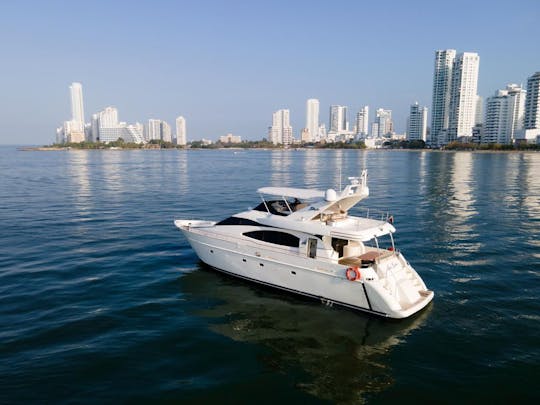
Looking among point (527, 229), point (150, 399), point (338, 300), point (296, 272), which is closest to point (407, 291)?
point (338, 300)

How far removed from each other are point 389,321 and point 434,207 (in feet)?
73.9

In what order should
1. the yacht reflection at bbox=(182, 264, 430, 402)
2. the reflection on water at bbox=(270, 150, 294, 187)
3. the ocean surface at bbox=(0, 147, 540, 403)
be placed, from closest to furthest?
1. the ocean surface at bbox=(0, 147, 540, 403)
2. the yacht reflection at bbox=(182, 264, 430, 402)
3. the reflection on water at bbox=(270, 150, 294, 187)

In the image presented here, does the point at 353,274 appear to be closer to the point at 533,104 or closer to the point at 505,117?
the point at 533,104

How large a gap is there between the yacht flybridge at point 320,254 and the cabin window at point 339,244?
0.03 meters

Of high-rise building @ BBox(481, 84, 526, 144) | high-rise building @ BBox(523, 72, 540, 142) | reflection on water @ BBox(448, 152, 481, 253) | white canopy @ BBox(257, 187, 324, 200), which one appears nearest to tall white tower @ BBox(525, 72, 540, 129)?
high-rise building @ BBox(523, 72, 540, 142)

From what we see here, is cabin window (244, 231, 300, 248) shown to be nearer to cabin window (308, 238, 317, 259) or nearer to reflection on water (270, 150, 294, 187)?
cabin window (308, 238, 317, 259)

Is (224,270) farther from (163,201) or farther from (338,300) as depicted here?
(163,201)

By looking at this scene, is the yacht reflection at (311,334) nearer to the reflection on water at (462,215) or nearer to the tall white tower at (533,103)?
the reflection on water at (462,215)

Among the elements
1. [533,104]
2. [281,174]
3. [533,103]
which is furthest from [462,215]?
[533,103]

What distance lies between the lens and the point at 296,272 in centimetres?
1341

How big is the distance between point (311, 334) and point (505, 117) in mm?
218260

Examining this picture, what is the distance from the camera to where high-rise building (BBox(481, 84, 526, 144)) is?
190 meters

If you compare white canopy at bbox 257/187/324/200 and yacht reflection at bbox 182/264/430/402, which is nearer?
yacht reflection at bbox 182/264/430/402

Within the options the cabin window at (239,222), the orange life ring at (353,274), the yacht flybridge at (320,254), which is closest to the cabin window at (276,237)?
the yacht flybridge at (320,254)
